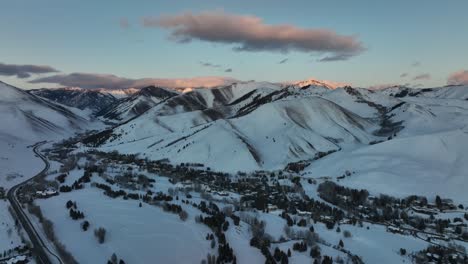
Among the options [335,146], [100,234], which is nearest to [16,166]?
[100,234]

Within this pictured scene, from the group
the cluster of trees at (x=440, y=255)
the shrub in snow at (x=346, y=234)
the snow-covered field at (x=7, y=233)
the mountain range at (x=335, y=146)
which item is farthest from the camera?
the mountain range at (x=335, y=146)

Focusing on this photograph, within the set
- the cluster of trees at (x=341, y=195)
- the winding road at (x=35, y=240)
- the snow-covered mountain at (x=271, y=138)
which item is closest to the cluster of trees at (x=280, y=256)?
the winding road at (x=35, y=240)

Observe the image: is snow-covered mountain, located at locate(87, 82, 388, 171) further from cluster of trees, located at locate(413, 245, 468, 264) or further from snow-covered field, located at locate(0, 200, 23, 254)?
cluster of trees, located at locate(413, 245, 468, 264)

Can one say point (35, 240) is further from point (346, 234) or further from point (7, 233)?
point (346, 234)

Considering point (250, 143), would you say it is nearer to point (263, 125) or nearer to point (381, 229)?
point (263, 125)

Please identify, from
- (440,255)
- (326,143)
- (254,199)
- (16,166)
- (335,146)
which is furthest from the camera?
(326,143)

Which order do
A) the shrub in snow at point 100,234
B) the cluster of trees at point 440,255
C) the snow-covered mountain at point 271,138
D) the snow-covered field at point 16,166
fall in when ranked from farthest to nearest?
the snow-covered mountain at point 271,138
the snow-covered field at point 16,166
the cluster of trees at point 440,255
the shrub in snow at point 100,234

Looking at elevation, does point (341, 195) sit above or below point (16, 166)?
above

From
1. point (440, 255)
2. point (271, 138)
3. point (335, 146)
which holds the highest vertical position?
point (271, 138)

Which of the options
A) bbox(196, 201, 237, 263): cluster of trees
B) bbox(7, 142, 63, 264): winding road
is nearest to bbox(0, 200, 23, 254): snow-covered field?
bbox(7, 142, 63, 264): winding road

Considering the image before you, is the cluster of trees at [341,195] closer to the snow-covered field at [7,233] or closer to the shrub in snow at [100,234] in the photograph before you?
the shrub in snow at [100,234]

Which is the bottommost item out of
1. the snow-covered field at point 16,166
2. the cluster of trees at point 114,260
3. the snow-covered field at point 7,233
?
the snow-covered field at point 16,166
